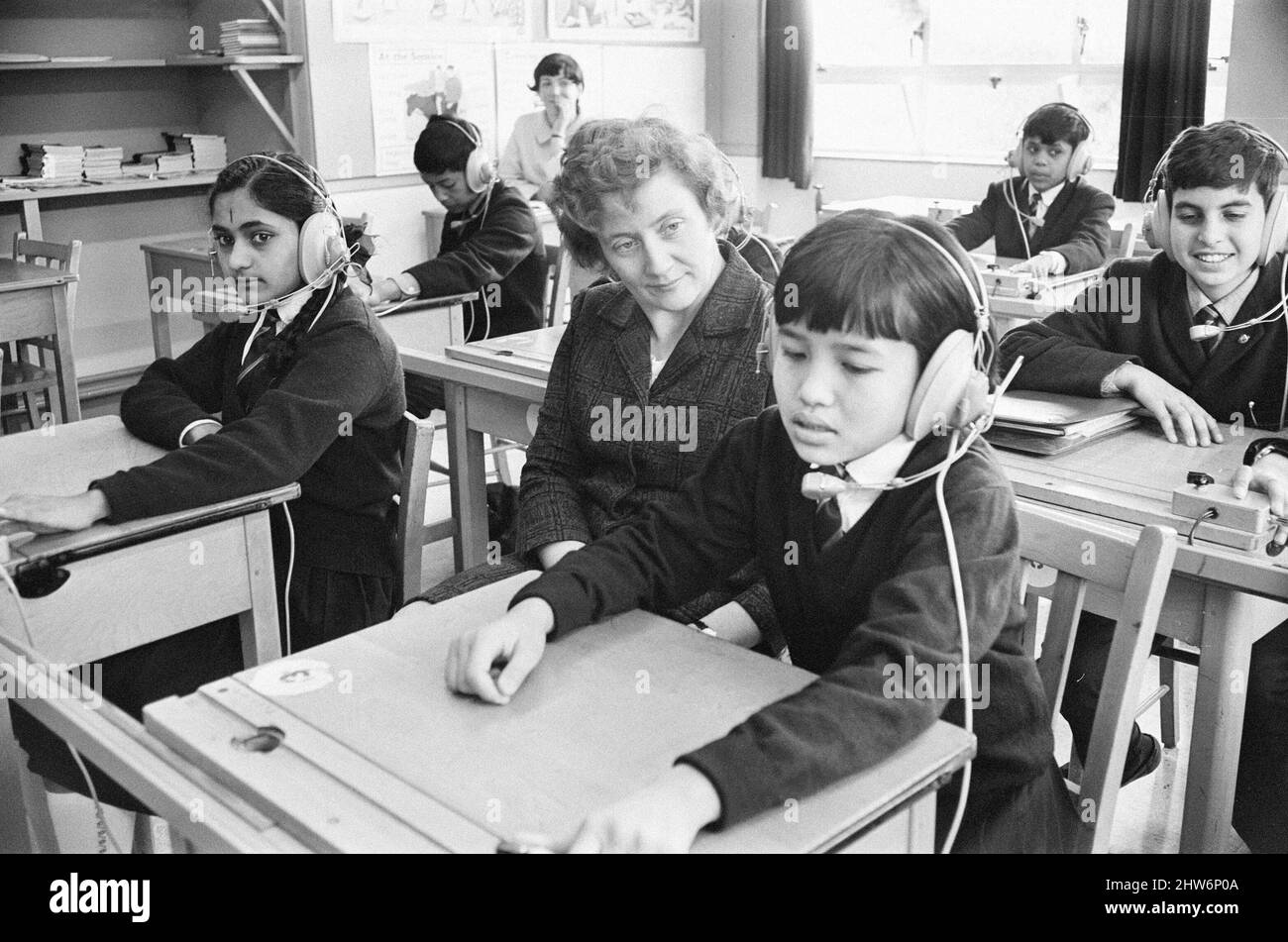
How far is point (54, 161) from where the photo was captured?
15.5 ft

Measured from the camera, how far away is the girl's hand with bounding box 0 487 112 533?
1534 millimetres

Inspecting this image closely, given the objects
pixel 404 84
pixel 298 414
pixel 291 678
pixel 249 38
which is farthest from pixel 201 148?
pixel 291 678

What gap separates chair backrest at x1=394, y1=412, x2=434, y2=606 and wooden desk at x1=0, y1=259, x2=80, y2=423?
101 inches

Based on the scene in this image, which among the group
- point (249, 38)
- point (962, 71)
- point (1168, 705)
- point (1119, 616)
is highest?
point (249, 38)

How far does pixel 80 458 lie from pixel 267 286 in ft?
1.29

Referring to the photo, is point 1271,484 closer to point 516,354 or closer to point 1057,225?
point 516,354

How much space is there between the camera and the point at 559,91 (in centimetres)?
538

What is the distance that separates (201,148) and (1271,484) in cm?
470

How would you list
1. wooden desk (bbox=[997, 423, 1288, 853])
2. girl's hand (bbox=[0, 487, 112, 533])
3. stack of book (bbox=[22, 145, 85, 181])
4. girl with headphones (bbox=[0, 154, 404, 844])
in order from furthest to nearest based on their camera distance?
stack of book (bbox=[22, 145, 85, 181]) → girl with headphones (bbox=[0, 154, 404, 844]) → girl's hand (bbox=[0, 487, 112, 533]) → wooden desk (bbox=[997, 423, 1288, 853])

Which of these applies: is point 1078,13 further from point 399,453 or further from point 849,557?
point 849,557

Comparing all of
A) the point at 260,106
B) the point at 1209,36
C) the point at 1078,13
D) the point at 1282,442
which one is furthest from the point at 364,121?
the point at 1282,442

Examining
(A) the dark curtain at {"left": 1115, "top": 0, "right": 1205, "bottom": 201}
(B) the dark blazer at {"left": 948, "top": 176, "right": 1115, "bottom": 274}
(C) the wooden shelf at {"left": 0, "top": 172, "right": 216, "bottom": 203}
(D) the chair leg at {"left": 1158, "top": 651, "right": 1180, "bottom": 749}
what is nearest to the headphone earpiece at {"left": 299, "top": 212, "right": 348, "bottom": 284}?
(D) the chair leg at {"left": 1158, "top": 651, "right": 1180, "bottom": 749}

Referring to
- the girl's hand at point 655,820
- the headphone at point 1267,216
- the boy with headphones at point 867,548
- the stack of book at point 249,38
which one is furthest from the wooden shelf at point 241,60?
the girl's hand at point 655,820

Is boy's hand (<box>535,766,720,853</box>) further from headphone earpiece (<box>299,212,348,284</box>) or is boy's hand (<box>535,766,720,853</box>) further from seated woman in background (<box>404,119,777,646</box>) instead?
headphone earpiece (<box>299,212,348,284</box>)
